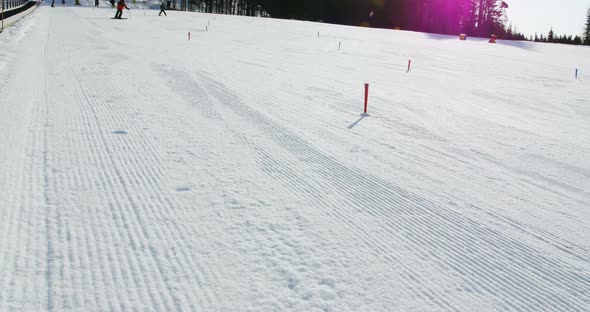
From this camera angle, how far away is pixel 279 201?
5.12 meters

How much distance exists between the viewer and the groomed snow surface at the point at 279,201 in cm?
354

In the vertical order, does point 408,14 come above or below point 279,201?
above

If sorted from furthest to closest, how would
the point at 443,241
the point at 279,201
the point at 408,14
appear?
the point at 408,14, the point at 279,201, the point at 443,241

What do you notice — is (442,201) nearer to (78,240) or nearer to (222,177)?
(222,177)

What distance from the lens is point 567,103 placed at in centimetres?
1415

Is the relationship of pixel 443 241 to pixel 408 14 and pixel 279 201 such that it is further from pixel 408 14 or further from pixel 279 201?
pixel 408 14

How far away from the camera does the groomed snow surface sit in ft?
11.6

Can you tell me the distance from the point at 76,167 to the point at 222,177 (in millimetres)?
1724

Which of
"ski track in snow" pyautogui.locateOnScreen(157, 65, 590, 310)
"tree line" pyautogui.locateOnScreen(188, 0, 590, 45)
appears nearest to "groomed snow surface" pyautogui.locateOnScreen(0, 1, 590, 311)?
"ski track in snow" pyautogui.locateOnScreen(157, 65, 590, 310)

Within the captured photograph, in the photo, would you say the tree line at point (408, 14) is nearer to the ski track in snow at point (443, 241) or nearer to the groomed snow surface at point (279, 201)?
the groomed snow surface at point (279, 201)

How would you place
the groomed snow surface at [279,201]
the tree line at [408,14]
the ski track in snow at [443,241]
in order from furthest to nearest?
the tree line at [408,14], the ski track in snow at [443,241], the groomed snow surface at [279,201]

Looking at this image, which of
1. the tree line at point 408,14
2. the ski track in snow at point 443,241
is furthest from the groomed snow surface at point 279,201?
the tree line at point 408,14

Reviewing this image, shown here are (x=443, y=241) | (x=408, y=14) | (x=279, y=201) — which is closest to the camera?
(x=443, y=241)

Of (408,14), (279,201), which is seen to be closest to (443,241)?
(279,201)
